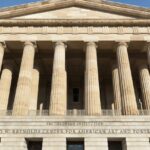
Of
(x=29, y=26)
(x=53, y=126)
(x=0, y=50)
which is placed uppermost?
(x=29, y=26)

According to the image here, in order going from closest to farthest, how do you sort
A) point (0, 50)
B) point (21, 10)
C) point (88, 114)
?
1. point (88, 114)
2. point (0, 50)
3. point (21, 10)

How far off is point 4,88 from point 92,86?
34.7ft

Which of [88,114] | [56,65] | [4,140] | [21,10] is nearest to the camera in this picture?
[4,140]

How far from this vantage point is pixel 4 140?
2305 centimetres

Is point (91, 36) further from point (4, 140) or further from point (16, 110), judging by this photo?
point (4, 140)

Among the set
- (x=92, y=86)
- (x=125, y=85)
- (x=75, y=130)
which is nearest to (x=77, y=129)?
(x=75, y=130)

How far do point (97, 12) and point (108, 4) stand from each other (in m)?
1.67

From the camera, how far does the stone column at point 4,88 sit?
30.8m

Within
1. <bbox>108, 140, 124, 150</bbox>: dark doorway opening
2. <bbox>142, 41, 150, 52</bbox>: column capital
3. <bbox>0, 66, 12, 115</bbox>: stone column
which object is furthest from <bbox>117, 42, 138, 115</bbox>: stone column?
<bbox>0, 66, 12, 115</bbox>: stone column

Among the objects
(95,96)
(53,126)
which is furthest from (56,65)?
(53,126)

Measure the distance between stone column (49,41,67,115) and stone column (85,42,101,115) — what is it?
233 centimetres

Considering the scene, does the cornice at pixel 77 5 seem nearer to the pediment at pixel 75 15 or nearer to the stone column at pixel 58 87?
the pediment at pixel 75 15

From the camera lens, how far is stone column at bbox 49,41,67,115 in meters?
27.1

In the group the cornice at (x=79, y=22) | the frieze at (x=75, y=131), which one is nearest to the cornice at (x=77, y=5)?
the cornice at (x=79, y=22)
